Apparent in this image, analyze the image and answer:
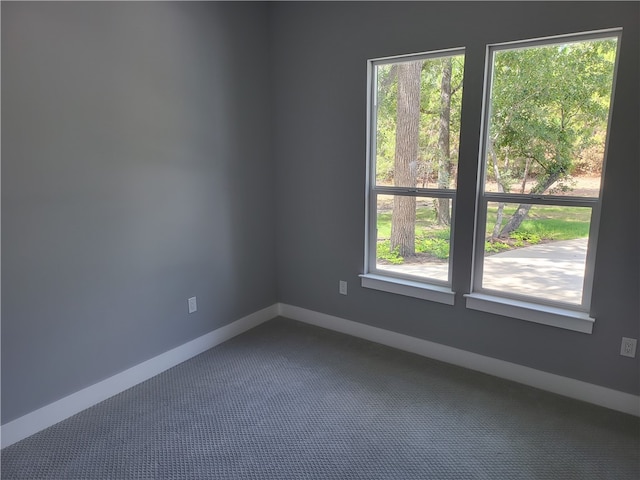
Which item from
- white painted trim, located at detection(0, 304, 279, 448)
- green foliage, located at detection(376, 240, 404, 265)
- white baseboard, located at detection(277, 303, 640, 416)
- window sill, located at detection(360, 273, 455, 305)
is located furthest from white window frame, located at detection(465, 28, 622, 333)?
white painted trim, located at detection(0, 304, 279, 448)

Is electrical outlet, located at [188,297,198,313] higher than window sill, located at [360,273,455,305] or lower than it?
lower

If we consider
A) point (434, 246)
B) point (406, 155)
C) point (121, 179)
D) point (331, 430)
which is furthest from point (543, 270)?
point (121, 179)

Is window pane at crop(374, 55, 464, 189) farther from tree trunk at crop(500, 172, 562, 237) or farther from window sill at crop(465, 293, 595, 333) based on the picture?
window sill at crop(465, 293, 595, 333)

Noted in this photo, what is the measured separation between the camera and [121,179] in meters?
2.42

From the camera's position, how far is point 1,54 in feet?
6.15

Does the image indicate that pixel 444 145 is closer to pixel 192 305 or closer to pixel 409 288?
pixel 409 288

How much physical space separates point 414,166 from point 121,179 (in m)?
1.88

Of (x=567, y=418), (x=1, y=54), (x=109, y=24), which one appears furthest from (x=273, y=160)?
(x=567, y=418)

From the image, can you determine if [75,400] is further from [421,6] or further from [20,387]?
[421,6]

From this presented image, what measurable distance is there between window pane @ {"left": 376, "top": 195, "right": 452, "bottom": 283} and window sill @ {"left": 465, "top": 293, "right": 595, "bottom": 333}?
290mm

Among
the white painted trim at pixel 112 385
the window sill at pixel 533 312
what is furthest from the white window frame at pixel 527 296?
the white painted trim at pixel 112 385

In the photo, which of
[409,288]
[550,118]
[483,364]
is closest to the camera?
[550,118]

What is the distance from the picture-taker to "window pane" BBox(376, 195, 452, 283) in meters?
2.85

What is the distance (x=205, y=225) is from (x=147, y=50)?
1.15 metres
